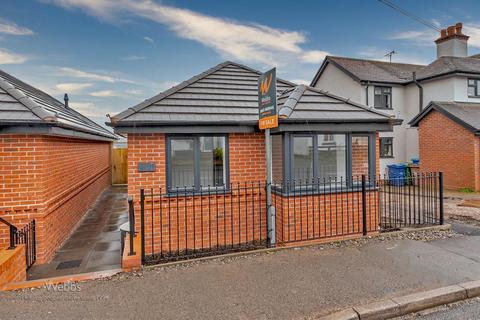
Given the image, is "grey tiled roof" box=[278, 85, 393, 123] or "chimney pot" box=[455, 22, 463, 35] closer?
"grey tiled roof" box=[278, 85, 393, 123]

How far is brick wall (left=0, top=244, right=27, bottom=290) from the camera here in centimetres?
397

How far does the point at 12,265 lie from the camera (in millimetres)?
4191

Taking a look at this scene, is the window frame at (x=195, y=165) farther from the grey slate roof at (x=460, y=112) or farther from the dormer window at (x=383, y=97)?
the dormer window at (x=383, y=97)

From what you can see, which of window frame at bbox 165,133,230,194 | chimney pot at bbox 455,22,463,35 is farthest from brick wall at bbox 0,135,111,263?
chimney pot at bbox 455,22,463,35

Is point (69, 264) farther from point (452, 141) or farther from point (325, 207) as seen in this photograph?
point (452, 141)

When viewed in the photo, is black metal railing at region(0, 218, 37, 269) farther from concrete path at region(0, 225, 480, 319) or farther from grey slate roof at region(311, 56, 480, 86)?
grey slate roof at region(311, 56, 480, 86)

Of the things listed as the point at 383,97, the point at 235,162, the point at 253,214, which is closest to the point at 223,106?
the point at 235,162

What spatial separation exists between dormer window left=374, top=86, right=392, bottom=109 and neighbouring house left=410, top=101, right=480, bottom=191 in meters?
2.62

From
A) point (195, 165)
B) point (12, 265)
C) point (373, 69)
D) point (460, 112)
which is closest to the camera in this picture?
point (12, 265)

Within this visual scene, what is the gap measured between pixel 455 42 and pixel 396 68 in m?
3.90

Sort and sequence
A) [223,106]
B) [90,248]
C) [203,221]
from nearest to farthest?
1. [203,221]
2. [90,248]
3. [223,106]

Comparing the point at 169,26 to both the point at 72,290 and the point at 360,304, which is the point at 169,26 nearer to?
the point at 72,290

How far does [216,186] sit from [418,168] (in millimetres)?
14331

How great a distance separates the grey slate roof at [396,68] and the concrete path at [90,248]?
1531cm
